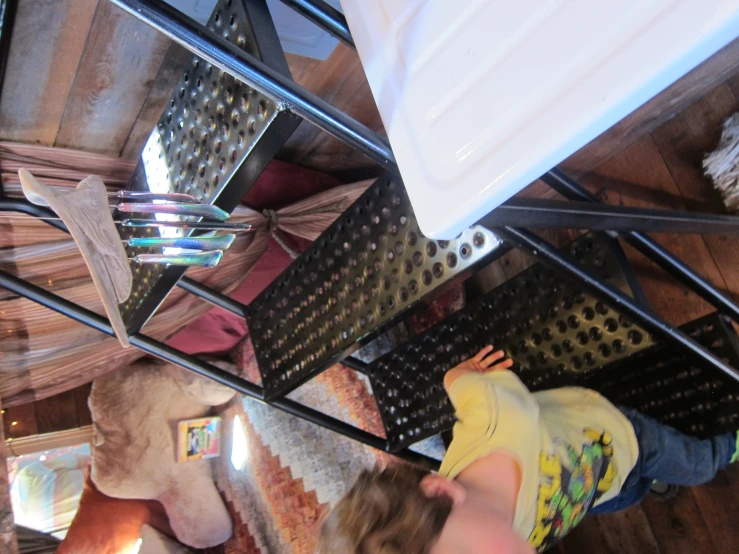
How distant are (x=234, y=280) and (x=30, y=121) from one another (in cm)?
76

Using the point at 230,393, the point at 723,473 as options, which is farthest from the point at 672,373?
the point at 230,393

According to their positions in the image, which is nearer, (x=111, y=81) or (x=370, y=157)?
(x=370, y=157)

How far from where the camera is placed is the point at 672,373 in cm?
101

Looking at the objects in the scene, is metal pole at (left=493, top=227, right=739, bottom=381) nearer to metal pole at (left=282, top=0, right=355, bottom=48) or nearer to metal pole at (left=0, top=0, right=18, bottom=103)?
metal pole at (left=282, top=0, right=355, bottom=48)

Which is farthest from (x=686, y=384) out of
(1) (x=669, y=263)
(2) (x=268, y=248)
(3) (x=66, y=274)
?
(3) (x=66, y=274)

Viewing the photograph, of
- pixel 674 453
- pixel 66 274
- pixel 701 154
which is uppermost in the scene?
pixel 66 274

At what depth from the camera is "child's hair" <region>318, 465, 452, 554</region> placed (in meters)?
0.72

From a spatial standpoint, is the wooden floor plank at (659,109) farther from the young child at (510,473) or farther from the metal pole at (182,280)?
the metal pole at (182,280)

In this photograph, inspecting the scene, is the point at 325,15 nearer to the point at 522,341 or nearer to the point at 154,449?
the point at 522,341

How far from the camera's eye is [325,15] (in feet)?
2.48

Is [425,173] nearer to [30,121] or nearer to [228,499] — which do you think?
[30,121]

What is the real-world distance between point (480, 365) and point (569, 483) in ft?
0.85

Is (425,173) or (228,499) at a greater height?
(425,173)

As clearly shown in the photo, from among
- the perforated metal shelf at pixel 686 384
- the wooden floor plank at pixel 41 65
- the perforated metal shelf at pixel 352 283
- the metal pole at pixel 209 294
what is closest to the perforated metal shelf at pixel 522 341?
the perforated metal shelf at pixel 686 384
